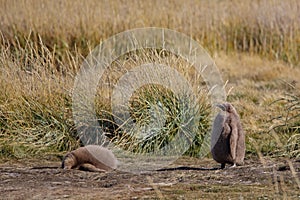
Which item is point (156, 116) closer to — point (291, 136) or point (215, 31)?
point (291, 136)

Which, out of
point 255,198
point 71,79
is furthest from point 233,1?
point 255,198

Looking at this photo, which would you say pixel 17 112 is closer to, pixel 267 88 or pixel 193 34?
pixel 267 88

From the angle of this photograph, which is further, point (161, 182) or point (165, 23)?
point (165, 23)

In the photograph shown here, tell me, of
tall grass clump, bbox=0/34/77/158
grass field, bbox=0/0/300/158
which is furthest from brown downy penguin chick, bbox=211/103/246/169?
grass field, bbox=0/0/300/158

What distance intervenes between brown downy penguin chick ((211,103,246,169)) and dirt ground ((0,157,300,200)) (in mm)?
118

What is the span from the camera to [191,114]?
8.13 meters

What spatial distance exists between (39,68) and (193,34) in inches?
225

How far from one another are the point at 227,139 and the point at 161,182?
2.55ft

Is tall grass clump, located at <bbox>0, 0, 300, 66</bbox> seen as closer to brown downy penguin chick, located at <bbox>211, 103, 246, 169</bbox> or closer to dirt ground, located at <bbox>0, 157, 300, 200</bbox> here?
dirt ground, located at <bbox>0, 157, 300, 200</bbox>

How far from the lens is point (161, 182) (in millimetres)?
6258

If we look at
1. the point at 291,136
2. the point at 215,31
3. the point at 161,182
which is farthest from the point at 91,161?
the point at 215,31

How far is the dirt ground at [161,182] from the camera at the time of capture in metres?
5.71

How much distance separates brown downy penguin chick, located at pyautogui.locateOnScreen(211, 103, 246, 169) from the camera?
6641mm

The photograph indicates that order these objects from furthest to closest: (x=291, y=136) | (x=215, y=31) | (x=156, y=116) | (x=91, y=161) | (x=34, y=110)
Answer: (x=215, y=31) < (x=34, y=110) < (x=156, y=116) < (x=291, y=136) < (x=91, y=161)
